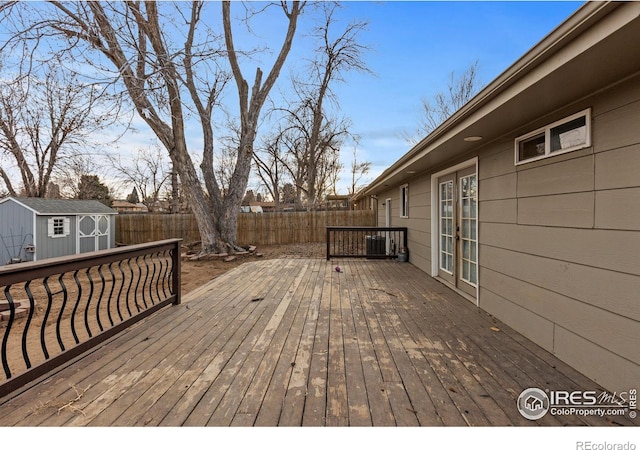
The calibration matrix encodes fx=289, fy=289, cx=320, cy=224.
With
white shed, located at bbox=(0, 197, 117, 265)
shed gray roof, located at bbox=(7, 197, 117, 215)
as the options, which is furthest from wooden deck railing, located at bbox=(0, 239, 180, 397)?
shed gray roof, located at bbox=(7, 197, 117, 215)

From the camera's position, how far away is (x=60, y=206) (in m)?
10.1

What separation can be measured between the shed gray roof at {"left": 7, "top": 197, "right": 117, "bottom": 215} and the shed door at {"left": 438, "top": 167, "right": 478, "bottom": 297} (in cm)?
1179

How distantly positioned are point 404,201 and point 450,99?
26.9ft

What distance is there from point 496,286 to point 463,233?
1.09 m

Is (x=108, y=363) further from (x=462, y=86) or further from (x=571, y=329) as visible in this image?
(x=462, y=86)

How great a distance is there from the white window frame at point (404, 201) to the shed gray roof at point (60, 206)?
11.1 meters

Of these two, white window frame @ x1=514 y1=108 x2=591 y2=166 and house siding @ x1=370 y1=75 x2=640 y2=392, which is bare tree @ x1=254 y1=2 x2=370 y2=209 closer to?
white window frame @ x1=514 y1=108 x2=591 y2=166

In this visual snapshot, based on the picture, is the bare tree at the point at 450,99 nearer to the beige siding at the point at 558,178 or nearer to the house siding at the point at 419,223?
the house siding at the point at 419,223

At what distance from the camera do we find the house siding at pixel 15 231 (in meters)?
9.15

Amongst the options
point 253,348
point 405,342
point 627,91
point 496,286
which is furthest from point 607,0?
point 253,348

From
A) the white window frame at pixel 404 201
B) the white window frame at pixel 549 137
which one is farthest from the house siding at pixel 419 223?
the white window frame at pixel 549 137

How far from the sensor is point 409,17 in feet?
14.9

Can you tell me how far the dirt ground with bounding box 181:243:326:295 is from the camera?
6607 millimetres

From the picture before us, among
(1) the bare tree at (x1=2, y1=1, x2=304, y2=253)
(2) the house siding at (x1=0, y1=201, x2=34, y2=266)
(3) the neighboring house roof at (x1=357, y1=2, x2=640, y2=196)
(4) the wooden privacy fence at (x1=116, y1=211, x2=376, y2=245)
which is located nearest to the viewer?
(3) the neighboring house roof at (x1=357, y1=2, x2=640, y2=196)
